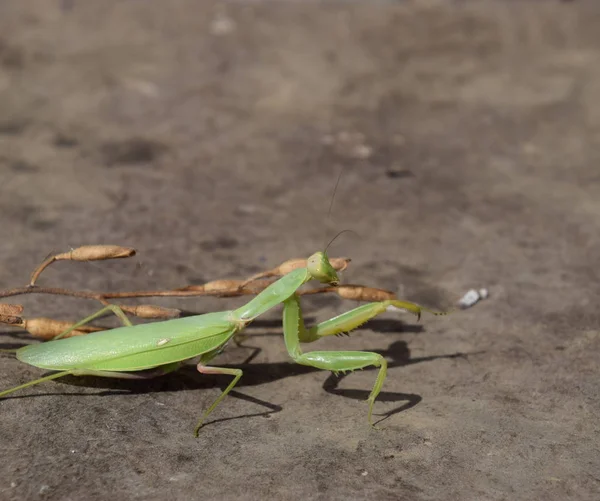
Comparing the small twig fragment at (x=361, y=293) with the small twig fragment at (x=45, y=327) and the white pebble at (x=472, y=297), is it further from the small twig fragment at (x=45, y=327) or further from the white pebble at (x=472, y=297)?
the small twig fragment at (x=45, y=327)

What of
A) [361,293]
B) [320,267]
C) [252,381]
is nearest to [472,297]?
[361,293]

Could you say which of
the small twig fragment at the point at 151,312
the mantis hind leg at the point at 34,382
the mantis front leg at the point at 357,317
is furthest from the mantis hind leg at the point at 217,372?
the mantis hind leg at the point at 34,382

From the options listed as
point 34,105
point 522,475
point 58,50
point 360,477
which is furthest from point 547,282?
point 58,50

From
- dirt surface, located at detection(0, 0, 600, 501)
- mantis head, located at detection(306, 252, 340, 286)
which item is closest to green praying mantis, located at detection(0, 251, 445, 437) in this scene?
mantis head, located at detection(306, 252, 340, 286)

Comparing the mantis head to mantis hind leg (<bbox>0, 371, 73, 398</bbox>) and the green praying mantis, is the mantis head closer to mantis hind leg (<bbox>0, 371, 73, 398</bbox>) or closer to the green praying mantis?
the green praying mantis

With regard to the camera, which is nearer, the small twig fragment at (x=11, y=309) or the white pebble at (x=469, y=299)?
the small twig fragment at (x=11, y=309)

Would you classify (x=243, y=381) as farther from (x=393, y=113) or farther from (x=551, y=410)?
(x=393, y=113)

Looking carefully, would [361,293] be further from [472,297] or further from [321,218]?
[321,218]
